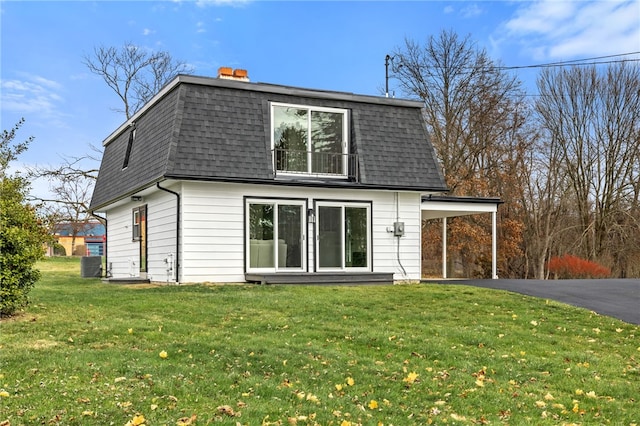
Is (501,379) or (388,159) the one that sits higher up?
(388,159)

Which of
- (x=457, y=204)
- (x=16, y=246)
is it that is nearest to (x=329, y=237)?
(x=457, y=204)

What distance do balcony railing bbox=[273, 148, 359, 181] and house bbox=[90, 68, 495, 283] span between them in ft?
0.09

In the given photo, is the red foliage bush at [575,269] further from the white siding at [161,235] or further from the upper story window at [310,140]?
the white siding at [161,235]

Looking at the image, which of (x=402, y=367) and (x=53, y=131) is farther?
(x=53, y=131)

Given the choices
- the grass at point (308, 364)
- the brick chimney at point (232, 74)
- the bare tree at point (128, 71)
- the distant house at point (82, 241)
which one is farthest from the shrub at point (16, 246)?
the distant house at point (82, 241)

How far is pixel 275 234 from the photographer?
45.8 feet

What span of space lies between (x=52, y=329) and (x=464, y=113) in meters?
23.5

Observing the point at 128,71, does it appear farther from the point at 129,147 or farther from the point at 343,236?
the point at 343,236

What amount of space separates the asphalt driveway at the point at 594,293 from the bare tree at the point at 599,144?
14.9 meters

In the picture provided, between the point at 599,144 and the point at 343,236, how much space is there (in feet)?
67.6

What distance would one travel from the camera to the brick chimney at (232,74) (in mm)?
15117

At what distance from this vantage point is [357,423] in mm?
4406

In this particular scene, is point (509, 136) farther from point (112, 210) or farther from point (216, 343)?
point (216, 343)

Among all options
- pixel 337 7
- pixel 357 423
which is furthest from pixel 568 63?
pixel 357 423
